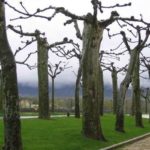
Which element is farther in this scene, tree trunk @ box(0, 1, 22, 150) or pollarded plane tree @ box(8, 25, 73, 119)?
pollarded plane tree @ box(8, 25, 73, 119)

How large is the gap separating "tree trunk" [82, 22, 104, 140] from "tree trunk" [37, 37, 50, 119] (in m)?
13.0

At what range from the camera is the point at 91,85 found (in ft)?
78.7

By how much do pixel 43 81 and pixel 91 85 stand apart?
14226mm

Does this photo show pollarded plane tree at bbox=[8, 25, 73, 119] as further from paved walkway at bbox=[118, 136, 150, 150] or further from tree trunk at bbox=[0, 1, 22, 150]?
tree trunk at bbox=[0, 1, 22, 150]

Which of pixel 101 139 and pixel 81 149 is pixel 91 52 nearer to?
pixel 101 139

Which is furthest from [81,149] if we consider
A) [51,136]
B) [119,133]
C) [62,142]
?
[119,133]

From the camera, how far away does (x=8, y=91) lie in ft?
48.0

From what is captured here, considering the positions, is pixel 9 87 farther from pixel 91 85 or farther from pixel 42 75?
pixel 42 75

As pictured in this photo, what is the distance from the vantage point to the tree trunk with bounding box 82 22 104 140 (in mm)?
23969

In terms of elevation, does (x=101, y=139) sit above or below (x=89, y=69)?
below

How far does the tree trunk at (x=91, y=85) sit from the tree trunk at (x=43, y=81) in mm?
12997

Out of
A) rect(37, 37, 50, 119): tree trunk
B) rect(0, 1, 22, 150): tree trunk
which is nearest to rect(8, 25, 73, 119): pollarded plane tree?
rect(37, 37, 50, 119): tree trunk

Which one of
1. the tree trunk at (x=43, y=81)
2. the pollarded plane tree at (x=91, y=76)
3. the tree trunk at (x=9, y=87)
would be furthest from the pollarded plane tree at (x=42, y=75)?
the tree trunk at (x=9, y=87)

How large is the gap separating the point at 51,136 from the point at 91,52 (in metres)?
3.92
